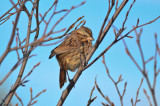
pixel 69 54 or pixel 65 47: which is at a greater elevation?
pixel 65 47

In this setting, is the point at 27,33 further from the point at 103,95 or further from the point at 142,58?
the point at 142,58

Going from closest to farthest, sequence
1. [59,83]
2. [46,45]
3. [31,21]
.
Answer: [46,45] → [31,21] → [59,83]

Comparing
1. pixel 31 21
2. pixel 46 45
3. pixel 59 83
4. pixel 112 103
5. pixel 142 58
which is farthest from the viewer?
pixel 59 83

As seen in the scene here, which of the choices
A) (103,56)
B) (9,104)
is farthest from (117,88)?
(9,104)

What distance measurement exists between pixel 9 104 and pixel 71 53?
4.89 ft

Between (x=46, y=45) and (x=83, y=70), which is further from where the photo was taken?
(x=83, y=70)

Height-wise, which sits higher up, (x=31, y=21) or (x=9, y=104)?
(x=31, y=21)

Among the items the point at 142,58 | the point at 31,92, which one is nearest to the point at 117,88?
the point at 31,92

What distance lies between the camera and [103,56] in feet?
8.19

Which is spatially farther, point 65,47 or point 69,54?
point 65,47

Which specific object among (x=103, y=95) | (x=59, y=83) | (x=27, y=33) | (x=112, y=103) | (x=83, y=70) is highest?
(x=27, y=33)

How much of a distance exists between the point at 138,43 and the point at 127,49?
0.09 m

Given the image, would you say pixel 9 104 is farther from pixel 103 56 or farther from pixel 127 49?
pixel 127 49

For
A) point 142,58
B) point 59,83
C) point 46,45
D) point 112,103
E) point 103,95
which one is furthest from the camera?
point 59,83
